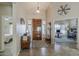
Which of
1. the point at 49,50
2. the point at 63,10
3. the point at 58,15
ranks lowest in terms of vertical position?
the point at 49,50

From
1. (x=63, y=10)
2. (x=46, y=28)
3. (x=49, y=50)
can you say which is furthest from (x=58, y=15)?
(x=49, y=50)

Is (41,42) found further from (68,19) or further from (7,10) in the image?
(7,10)

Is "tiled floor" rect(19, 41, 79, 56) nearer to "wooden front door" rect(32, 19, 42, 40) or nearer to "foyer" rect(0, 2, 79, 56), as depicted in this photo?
"foyer" rect(0, 2, 79, 56)

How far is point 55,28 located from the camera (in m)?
3.41

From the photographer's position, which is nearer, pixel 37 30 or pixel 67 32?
pixel 67 32

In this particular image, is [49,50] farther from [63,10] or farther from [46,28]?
[63,10]

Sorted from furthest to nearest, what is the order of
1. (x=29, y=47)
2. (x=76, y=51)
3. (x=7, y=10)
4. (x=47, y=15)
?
(x=29, y=47)
(x=47, y=15)
(x=76, y=51)
(x=7, y=10)

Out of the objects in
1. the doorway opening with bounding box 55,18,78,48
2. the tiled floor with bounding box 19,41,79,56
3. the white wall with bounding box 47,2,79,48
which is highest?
the white wall with bounding box 47,2,79,48

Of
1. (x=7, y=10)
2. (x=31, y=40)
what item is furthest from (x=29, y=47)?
(x=7, y=10)

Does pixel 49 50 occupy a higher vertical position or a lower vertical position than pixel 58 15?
lower

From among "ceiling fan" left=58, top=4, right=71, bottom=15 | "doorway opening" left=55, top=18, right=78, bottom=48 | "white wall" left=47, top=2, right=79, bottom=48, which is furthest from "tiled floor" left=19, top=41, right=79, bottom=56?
"ceiling fan" left=58, top=4, right=71, bottom=15

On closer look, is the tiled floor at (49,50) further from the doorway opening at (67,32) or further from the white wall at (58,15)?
the white wall at (58,15)

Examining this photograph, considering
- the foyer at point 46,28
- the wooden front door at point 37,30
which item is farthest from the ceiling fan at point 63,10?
the wooden front door at point 37,30

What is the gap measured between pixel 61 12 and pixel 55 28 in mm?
436
